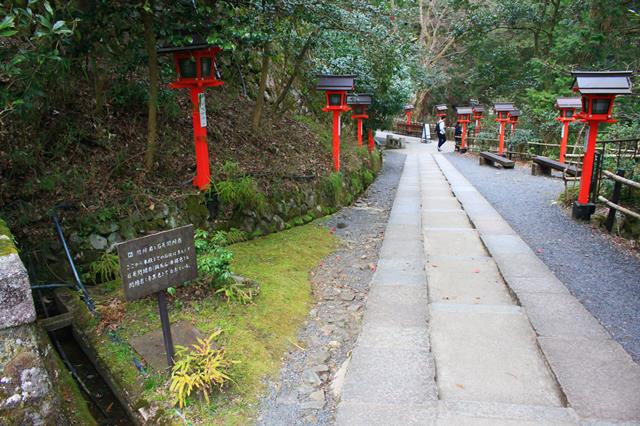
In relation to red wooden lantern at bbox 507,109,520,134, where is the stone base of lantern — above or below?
below

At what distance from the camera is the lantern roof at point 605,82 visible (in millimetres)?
7145

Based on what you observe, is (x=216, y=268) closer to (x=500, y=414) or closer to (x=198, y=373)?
(x=198, y=373)

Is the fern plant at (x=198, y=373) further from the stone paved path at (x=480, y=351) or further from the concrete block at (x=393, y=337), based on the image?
the concrete block at (x=393, y=337)

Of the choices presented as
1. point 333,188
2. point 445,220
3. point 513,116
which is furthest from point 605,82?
point 513,116

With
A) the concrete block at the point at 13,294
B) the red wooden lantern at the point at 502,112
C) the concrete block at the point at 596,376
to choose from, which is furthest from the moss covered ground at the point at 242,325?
the red wooden lantern at the point at 502,112

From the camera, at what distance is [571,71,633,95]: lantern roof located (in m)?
7.14

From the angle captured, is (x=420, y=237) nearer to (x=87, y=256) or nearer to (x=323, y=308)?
(x=323, y=308)

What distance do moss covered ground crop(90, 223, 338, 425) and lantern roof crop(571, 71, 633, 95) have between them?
5.68 m

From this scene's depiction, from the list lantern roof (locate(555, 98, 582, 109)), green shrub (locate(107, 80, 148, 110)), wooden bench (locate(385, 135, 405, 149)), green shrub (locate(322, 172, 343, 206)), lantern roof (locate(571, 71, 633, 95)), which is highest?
lantern roof (locate(555, 98, 582, 109))

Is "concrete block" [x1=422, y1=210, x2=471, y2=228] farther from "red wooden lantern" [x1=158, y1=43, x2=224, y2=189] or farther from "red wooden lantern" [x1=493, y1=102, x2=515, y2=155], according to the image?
"red wooden lantern" [x1=493, y1=102, x2=515, y2=155]

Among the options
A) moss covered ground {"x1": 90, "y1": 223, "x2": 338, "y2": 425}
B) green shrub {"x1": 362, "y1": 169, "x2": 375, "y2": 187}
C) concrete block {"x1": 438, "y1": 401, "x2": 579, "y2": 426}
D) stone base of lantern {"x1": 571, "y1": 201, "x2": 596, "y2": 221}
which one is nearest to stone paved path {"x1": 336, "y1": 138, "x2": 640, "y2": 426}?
concrete block {"x1": 438, "y1": 401, "x2": 579, "y2": 426}

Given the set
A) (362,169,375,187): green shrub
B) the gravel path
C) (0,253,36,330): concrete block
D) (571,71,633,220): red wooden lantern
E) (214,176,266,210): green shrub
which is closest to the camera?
(0,253,36,330): concrete block

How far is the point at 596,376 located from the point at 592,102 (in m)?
6.17

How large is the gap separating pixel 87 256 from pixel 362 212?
17.9 feet
